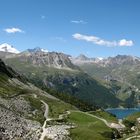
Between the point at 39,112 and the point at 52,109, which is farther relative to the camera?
the point at 52,109

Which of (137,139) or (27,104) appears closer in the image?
(137,139)

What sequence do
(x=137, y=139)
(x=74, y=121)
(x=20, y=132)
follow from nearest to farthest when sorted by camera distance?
(x=137, y=139) → (x=20, y=132) → (x=74, y=121)

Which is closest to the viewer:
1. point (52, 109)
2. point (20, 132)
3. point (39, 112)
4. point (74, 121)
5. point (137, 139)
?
point (137, 139)

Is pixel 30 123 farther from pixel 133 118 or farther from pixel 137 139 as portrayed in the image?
pixel 133 118

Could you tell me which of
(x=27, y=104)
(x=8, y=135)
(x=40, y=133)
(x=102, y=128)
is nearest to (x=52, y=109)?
(x=27, y=104)

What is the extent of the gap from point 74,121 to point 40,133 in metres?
35.5

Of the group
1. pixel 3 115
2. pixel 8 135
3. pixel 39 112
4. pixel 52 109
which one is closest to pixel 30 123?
pixel 3 115

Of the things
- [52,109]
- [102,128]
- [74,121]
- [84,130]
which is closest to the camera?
[84,130]

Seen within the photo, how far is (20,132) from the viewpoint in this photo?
102938 mm

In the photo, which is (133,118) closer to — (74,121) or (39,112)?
(74,121)

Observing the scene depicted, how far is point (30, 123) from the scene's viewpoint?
4660 inches

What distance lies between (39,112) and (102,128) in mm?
36695

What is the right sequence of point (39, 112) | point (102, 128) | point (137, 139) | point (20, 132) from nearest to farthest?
point (137, 139)
point (20, 132)
point (102, 128)
point (39, 112)

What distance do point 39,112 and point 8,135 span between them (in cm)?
5573
